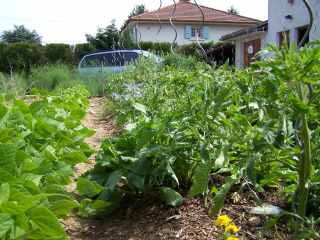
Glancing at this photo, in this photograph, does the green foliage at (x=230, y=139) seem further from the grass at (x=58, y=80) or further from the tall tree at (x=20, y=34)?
the tall tree at (x=20, y=34)

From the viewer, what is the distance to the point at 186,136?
2.60 metres

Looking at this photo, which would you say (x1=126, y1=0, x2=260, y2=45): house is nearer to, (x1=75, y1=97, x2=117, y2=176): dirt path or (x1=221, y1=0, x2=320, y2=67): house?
(x1=221, y1=0, x2=320, y2=67): house

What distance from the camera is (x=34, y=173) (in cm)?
242

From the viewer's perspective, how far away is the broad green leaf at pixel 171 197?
2587mm

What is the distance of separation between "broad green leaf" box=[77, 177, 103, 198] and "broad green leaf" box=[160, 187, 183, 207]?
343 millimetres

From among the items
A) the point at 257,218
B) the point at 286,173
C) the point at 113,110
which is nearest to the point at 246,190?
the point at 257,218

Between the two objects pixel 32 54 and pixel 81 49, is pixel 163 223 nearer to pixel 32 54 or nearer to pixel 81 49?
pixel 32 54

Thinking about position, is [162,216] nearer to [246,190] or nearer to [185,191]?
[185,191]

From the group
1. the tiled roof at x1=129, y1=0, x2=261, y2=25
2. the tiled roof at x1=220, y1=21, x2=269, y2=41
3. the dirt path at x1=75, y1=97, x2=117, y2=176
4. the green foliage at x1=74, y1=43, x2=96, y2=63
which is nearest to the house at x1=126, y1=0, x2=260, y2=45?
the tiled roof at x1=129, y1=0, x2=261, y2=25

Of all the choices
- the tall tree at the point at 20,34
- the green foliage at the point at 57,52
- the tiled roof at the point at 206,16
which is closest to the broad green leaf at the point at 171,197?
the green foliage at the point at 57,52

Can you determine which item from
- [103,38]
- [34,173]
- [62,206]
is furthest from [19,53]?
[62,206]

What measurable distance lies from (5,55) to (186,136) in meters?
26.4

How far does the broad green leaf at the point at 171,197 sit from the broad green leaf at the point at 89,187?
0.34 meters

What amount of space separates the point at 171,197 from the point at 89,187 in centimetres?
45
